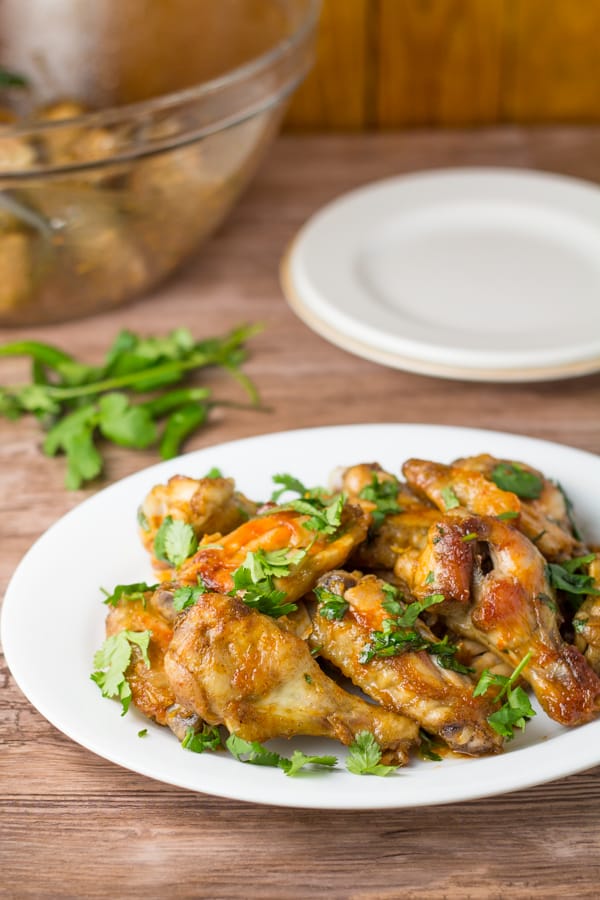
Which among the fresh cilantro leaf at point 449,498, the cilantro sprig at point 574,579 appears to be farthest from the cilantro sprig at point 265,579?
the cilantro sprig at point 574,579

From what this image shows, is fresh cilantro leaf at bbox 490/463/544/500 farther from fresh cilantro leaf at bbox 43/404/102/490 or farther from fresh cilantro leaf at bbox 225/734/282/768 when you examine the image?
fresh cilantro leaf at bbox 43/404/102/490

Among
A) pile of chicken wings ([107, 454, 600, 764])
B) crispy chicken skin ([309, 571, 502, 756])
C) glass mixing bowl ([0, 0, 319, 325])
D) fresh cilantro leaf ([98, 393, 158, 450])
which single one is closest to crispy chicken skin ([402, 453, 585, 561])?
pile of chicken wings ([107, 454, 600, 764])

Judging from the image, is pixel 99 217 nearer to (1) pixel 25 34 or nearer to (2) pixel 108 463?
(2) pixel 108 463

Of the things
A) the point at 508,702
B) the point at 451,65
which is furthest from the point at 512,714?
the point at 451,65

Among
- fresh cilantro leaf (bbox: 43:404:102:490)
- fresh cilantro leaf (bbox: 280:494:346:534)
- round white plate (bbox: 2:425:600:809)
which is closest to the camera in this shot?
round white plate (bbox: 2:425:600:809)

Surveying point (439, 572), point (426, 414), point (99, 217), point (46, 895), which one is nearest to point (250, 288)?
point (99, 217)
